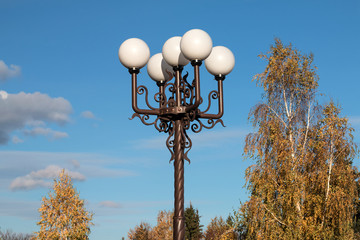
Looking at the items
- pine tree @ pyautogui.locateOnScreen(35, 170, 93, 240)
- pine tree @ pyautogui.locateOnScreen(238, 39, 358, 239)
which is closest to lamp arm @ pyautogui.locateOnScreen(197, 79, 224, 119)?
pine tree @ pyautogui.locateOnScreen(238, 39, 358, 239)

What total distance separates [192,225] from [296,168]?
→ 124ft

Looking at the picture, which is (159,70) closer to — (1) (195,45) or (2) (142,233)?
(1) (195,45)

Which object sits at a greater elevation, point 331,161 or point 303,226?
point 331,161

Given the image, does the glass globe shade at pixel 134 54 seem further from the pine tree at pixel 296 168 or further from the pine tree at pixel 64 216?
the pine tree at pixel 64 216

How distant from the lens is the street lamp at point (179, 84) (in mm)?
6902

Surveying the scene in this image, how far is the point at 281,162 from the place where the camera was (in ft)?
60.3

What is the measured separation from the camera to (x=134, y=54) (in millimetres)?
7531

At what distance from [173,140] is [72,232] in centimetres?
1931

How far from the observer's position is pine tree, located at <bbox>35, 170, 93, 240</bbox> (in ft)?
81.5

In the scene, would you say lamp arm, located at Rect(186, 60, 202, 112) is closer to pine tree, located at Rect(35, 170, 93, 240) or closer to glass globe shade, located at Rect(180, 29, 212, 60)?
glass globe shade, located at Rect(180, 29, 212, 60)

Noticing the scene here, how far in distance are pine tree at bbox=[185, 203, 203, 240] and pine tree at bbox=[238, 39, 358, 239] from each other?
3591 cm

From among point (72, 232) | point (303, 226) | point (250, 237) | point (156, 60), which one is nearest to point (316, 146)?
point (303, 226)

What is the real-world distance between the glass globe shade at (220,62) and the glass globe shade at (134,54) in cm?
107

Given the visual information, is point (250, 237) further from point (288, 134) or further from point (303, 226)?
point (288, 134)
